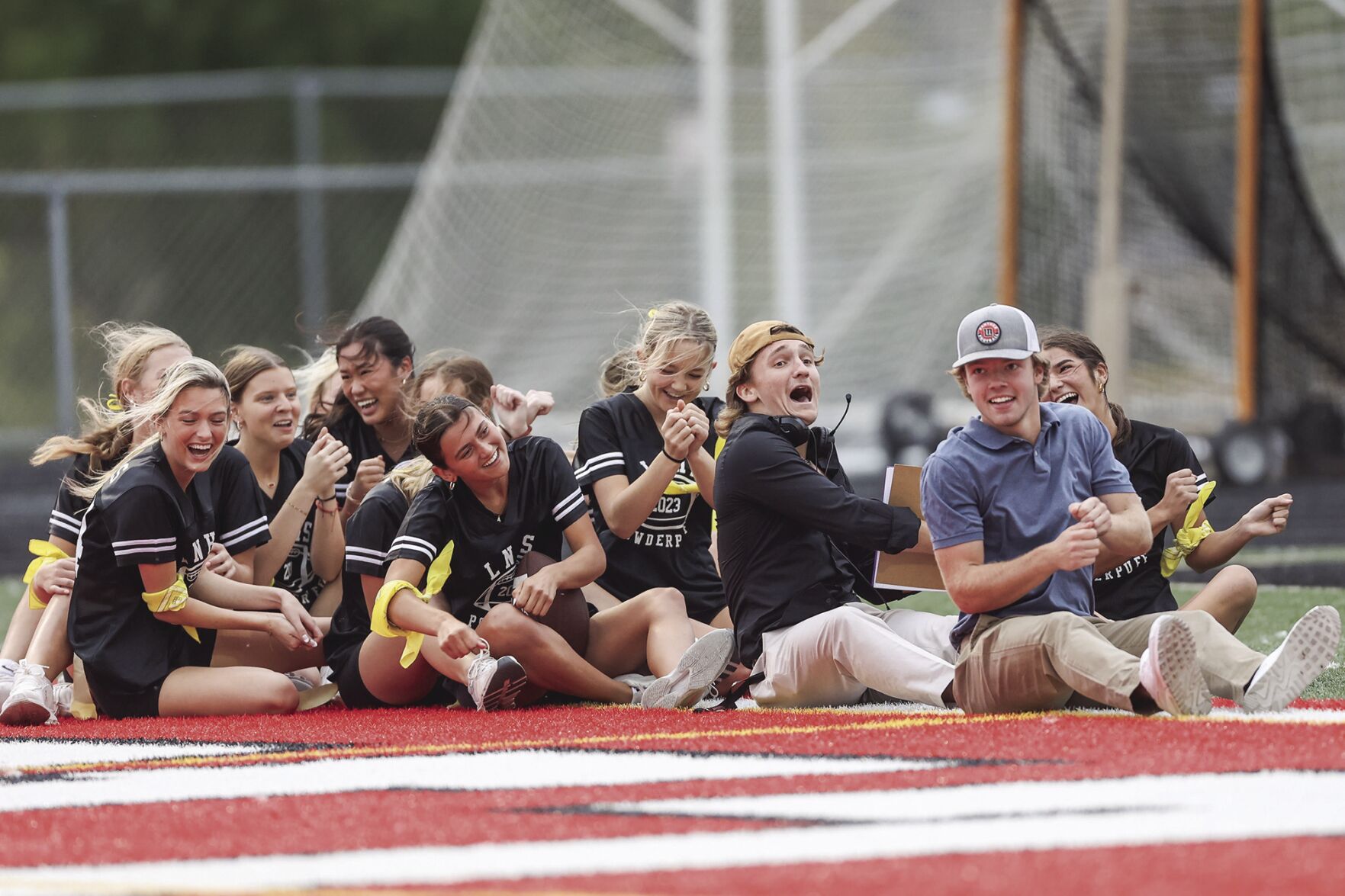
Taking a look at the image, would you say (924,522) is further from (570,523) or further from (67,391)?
(67,391)

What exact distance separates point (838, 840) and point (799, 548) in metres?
2.16

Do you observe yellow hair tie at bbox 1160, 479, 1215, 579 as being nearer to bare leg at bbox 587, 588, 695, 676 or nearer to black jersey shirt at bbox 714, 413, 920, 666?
black jersey shirt at bbox 714, 413, 920, 666

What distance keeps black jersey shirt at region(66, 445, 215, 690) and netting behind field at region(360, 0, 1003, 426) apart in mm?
9470

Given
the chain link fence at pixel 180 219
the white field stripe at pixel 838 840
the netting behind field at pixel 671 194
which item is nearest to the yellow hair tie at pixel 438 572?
the white field stripe at pixel 838 840

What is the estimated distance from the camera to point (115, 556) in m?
5.25

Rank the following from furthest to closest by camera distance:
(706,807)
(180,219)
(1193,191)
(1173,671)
→ (180,219)
(1193,191)
(1173,671)
(706,807)

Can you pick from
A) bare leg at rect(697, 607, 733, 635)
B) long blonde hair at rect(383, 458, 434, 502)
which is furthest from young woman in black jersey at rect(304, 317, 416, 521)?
bare leg at rect(697, 607, 733, 635)

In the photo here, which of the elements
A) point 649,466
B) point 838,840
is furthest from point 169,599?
point 838,840

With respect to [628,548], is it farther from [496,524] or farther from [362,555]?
[362,555]

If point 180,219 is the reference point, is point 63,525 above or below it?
below

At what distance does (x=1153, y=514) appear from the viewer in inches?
197

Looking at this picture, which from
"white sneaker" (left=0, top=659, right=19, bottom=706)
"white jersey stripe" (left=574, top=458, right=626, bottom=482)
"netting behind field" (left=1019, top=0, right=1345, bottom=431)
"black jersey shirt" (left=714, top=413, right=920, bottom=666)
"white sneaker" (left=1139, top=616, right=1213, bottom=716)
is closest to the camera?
"white sneaker" (left=1139, top=616, right=1213, bottom=716)

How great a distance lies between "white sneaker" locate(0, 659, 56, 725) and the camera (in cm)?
513

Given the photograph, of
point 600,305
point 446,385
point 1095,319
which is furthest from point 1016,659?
point 600,305
